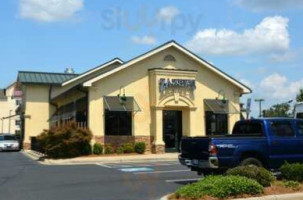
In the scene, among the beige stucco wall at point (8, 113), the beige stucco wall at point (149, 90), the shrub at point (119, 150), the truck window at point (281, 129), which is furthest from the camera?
the beige stucco wall at point (8, 113)

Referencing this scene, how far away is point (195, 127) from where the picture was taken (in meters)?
31.9

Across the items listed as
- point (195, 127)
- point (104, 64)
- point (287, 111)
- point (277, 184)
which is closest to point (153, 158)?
point (195, 127)

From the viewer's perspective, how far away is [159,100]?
1207 inches

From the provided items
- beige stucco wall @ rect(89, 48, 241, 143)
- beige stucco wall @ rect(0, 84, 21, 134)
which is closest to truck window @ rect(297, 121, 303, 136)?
beige stucco wall @ rect(89, 48, 241, 143)

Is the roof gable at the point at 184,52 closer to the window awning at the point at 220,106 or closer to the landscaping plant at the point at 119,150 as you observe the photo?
the window awning at the point at 220,106

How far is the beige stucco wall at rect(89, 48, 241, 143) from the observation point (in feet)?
97.0

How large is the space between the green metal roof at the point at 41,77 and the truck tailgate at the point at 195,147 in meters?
32.0

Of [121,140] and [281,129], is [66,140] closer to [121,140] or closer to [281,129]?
[121,140]

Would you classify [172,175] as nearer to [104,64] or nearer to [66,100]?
[66,100]

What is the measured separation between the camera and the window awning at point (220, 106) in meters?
32.4

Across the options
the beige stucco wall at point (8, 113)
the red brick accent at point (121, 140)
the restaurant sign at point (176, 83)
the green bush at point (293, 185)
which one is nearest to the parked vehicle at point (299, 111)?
the green bush at point (293, 185)

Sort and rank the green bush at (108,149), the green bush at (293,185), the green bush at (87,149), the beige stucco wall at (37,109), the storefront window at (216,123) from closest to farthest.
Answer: the green bush at (293,185) < the green bush at (87,149) < the green bush at (108,149) < the storefront window at (216,123) < the beige stucco wall at (37,109)

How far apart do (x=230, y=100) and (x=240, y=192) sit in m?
22.7

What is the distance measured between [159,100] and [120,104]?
8.14 feet
